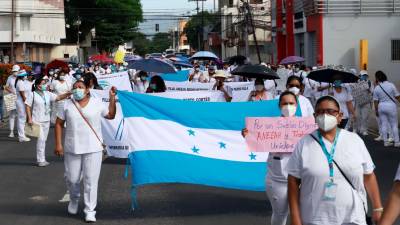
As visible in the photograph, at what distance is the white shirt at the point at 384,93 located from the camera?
16.0m

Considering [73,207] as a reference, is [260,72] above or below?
above

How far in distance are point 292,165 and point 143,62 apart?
1345cm

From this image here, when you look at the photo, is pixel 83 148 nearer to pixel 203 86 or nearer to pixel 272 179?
pixel 272 179

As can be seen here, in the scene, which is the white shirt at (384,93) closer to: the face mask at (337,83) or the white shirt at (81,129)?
the face mask at (337,83)

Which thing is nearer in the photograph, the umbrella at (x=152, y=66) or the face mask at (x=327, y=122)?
the face mask at (x=327, y=122)

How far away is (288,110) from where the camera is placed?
7.11 metres

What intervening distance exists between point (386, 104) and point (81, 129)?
9244mm

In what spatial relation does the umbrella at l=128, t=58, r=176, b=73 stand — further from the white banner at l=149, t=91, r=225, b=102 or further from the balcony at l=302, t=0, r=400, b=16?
the balcony at l=302, t=0, r=400, b=16

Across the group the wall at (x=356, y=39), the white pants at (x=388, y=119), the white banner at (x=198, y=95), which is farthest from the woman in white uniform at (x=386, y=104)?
the wall at (x=356, y=39)

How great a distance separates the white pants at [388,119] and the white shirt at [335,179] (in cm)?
1136

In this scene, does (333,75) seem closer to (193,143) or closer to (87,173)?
(193,143)

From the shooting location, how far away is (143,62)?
60.6ft

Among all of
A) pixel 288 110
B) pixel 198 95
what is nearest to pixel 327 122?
pixel 288 110

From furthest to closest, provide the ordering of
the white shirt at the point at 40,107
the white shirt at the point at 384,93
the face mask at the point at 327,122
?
the white shirt at the point at 384,93 < the white shirt at the point at 40,107 < the face mask at the point at 327,122
